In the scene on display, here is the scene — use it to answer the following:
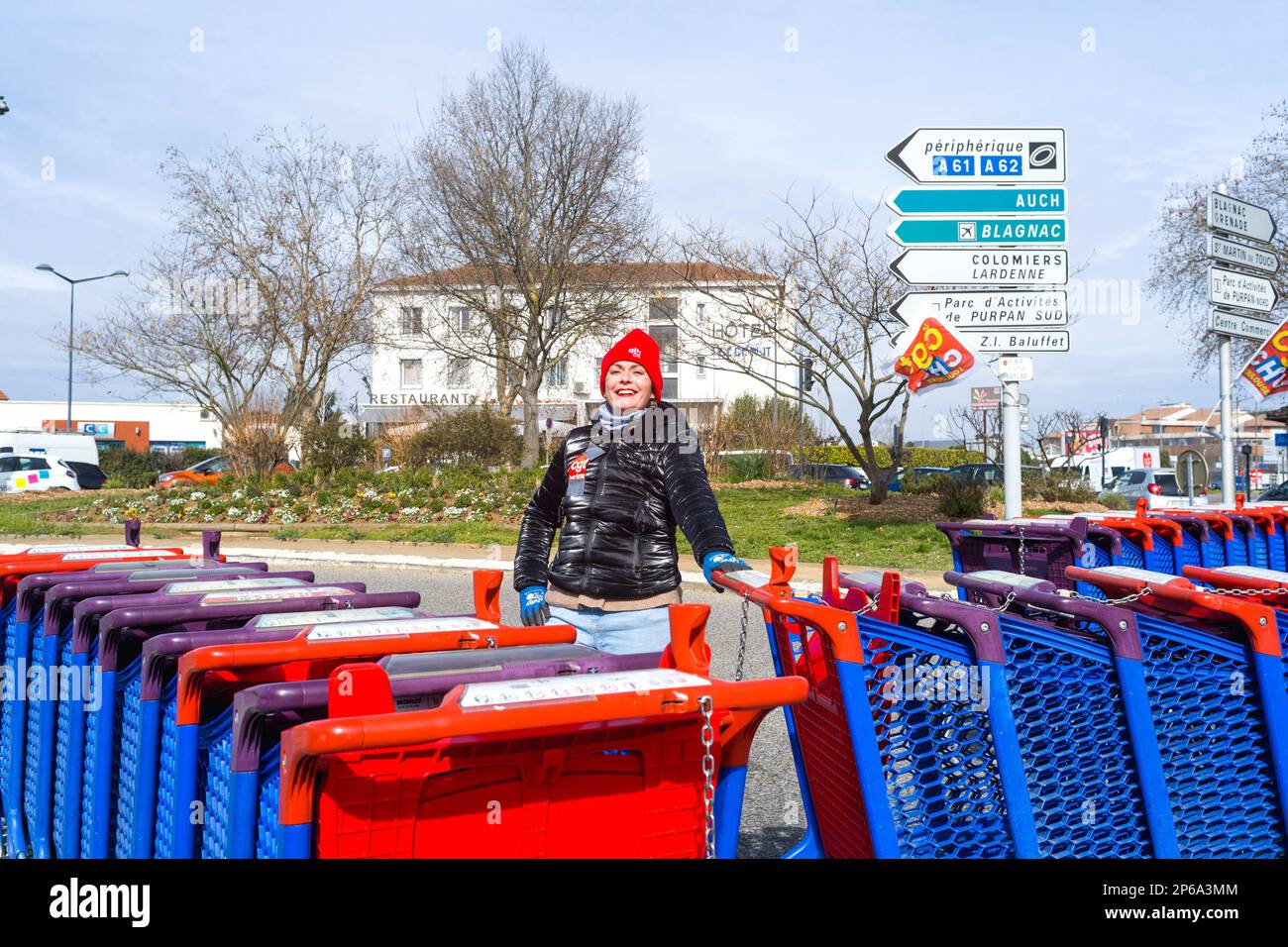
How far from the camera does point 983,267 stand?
8.91 metres

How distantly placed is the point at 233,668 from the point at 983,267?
7.77m

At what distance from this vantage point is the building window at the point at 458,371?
32634mm

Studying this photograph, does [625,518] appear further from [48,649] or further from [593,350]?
[593,350]

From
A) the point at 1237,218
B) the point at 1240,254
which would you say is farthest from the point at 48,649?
the point at 1240,254

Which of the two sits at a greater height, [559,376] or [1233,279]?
[559,376]

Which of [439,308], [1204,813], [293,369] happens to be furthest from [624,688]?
[439,308]

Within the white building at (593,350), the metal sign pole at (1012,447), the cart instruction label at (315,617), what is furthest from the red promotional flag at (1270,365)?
the cart instruction label at (315,617)

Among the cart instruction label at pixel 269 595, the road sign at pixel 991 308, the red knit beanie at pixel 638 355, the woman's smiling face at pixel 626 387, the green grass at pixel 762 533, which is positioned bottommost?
the green grass at pixel 762 533

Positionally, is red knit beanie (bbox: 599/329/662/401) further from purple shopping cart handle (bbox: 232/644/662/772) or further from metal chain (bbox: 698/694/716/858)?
metal chain (bbox: 698/694/716/858)

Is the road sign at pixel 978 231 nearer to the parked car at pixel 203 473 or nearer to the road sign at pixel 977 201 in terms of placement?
the road sign at pixel 977 201

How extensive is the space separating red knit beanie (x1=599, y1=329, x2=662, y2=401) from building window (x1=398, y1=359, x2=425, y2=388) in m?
52.5

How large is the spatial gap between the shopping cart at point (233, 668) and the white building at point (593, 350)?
1680 centimetres

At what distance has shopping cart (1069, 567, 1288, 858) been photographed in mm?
2863
